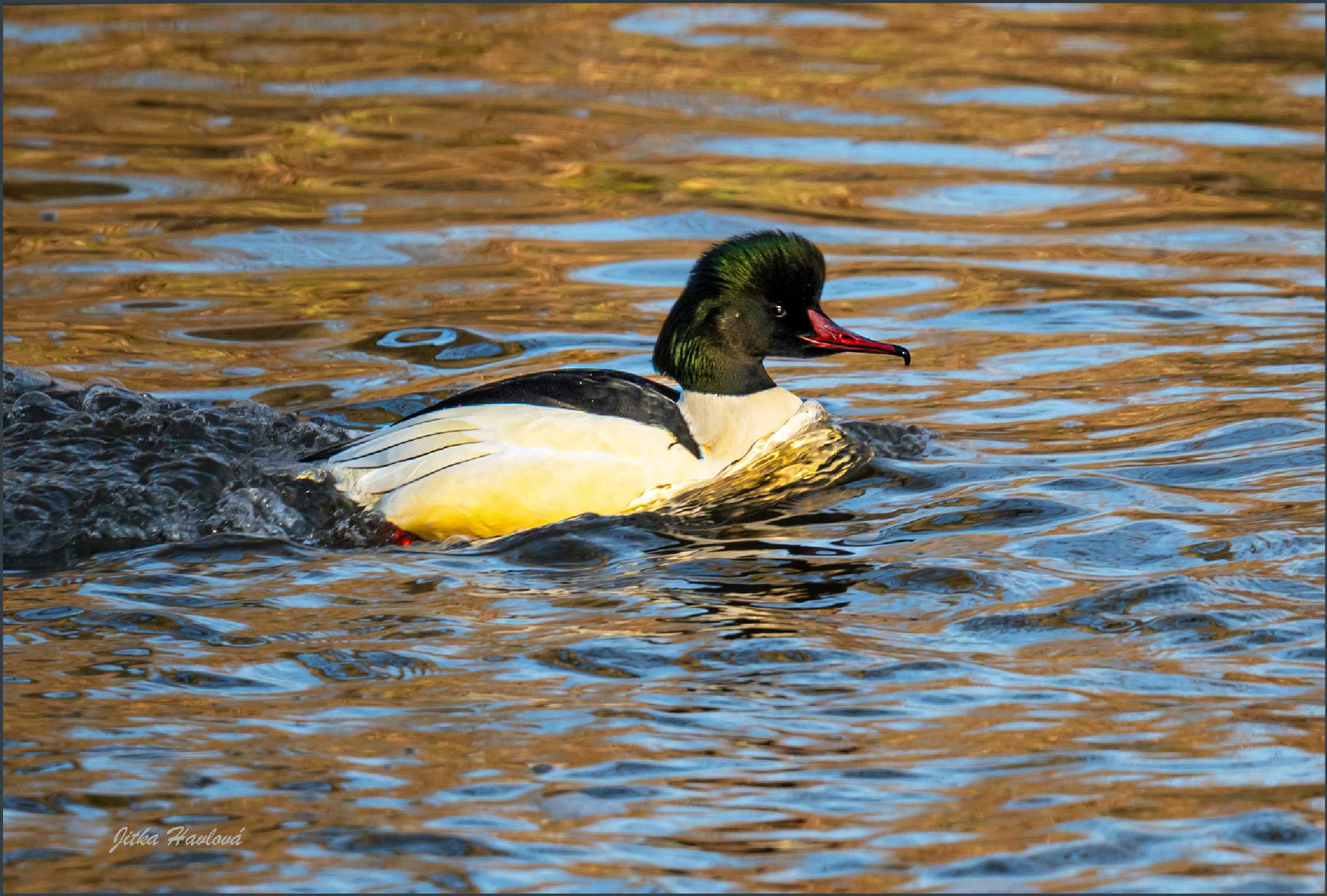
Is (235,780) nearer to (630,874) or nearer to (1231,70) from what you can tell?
(630,874)

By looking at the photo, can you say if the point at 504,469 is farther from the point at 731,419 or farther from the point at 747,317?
the point at 747,317

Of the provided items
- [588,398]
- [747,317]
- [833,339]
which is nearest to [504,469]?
[588,398]

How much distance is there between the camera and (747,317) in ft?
22.6

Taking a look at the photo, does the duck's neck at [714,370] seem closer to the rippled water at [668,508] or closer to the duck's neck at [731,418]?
the duck's neck at [731,418]

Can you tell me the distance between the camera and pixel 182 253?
1037cm

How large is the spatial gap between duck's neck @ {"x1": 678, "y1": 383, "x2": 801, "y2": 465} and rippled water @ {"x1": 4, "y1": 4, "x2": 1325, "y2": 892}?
0.25 m

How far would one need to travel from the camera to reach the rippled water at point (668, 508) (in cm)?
420

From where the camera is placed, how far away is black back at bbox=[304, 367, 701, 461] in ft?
21.3

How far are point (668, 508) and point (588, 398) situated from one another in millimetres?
502

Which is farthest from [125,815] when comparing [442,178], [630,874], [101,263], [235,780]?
[442,178]

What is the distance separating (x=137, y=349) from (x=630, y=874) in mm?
5665
